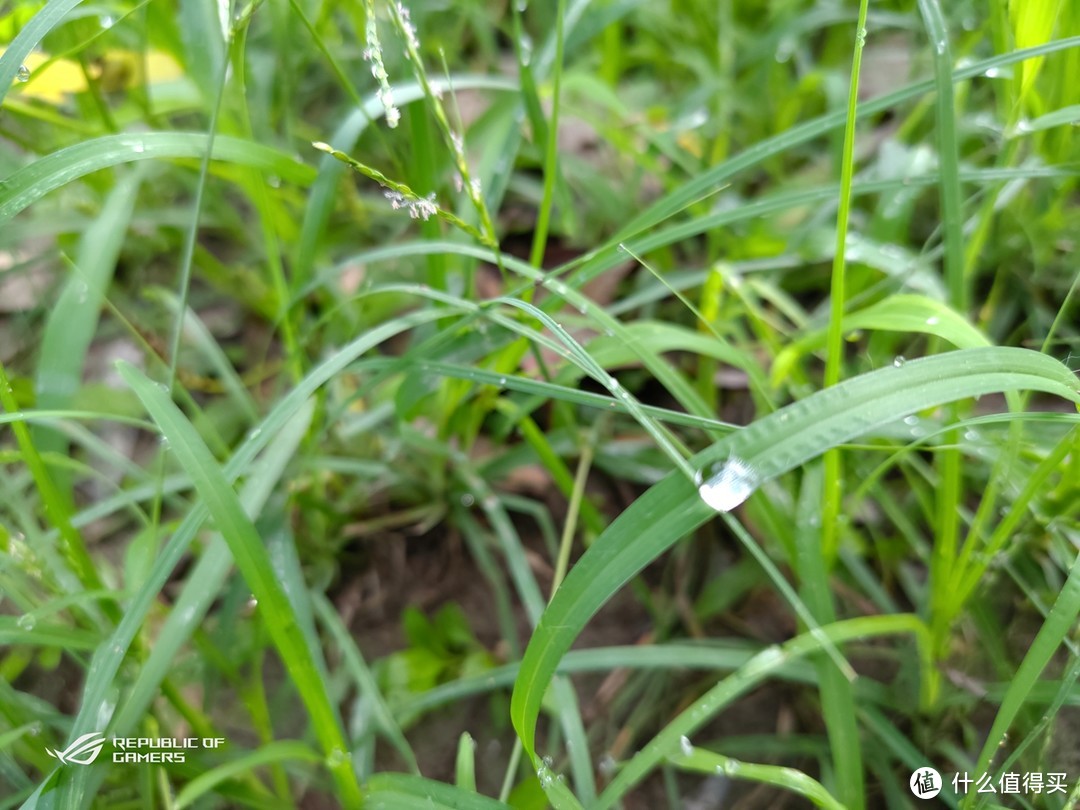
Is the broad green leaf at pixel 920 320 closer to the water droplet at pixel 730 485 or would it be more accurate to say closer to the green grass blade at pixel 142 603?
the water droplet at pixel 730 485

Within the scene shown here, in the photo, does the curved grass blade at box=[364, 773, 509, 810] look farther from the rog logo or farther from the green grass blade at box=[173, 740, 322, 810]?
the rog logo

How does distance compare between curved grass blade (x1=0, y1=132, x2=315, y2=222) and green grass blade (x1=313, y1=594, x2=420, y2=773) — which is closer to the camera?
curved grass blade (x1=0, y1=132, x2=315, y2=222)

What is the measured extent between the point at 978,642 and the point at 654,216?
0.51 meters

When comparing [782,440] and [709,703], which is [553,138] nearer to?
[782,440]

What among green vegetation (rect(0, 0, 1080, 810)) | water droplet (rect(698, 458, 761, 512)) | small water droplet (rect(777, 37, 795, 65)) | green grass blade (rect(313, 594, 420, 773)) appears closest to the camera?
water droplet (rect(698, 458, 761, 512))

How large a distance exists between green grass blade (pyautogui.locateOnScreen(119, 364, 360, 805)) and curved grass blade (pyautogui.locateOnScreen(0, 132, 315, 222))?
0.16 meters

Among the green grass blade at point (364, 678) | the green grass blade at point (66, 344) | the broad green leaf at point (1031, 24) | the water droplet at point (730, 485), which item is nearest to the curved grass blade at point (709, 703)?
the water droplet at point (730, 485)

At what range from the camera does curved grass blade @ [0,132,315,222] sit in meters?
0.56

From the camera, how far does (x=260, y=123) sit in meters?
1.03

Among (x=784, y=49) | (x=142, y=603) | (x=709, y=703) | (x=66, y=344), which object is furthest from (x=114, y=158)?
(x=784, y=49)

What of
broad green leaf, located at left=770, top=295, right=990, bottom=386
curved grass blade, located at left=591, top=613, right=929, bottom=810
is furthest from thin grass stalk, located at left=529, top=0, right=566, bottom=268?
curved grass blade, located at left=591, top=613, right=929, bottom=810

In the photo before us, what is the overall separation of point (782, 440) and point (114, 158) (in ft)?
1.81

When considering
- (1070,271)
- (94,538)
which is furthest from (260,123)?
(1070,271)

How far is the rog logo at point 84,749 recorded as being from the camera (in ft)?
1.65
